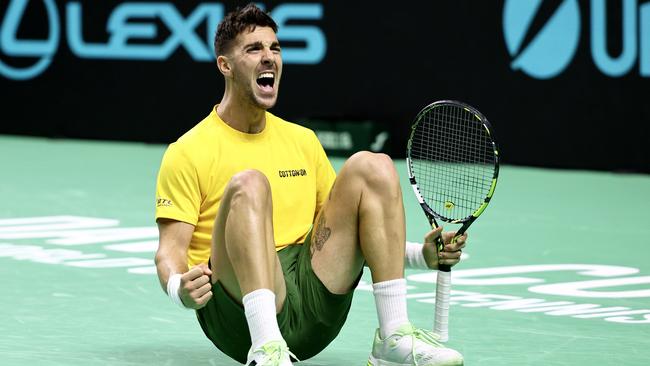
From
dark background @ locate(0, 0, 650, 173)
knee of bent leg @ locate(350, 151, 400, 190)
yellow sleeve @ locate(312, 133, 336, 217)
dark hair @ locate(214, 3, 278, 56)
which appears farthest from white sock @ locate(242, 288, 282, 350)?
dark background @ locate(0, 0, 650, 173)

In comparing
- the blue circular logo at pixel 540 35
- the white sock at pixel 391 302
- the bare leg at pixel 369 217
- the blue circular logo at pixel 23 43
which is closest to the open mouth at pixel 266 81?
the bare leg at pixel 369 217

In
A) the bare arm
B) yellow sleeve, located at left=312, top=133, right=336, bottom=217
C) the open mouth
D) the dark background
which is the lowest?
the dark background

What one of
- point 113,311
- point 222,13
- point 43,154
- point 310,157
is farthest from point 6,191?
point 310,157

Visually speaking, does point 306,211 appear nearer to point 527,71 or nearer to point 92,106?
point 527,71

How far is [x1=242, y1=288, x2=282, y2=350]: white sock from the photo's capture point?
460 centimetres

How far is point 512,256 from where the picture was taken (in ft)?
26.8

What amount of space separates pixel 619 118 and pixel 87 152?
17.8 feet

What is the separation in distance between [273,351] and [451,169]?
2881mm

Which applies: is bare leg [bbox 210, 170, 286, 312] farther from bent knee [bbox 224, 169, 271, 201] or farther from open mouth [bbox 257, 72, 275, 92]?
open mouth [bbox 257, 72, 275, 92]

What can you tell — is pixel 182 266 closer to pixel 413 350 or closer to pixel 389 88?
pixel 413 350

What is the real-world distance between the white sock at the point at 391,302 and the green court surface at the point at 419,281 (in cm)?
60

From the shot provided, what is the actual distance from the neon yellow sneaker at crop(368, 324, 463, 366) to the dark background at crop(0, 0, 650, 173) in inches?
294

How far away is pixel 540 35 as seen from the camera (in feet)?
40.8

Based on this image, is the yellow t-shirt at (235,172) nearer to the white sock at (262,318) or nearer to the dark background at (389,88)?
the white sock at (262,318)
